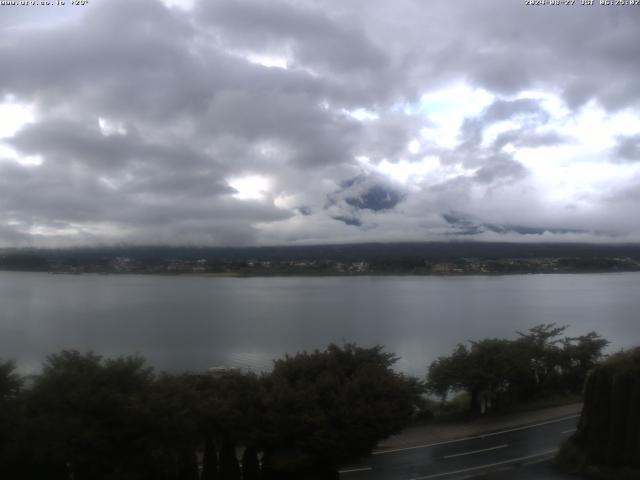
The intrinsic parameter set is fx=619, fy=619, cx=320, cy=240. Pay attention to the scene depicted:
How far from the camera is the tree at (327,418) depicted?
11.2 metres

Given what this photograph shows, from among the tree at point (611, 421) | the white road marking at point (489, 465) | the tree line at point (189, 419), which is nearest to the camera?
the tree line at point (189, 419)

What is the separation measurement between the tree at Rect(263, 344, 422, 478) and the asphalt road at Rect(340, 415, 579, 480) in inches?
60.6

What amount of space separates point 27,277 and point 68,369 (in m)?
94.4

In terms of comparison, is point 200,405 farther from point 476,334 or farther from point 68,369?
point 476,334

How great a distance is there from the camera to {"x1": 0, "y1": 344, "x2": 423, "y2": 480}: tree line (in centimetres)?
952

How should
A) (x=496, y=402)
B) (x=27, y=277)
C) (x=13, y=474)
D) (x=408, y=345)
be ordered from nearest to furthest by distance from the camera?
(x=13, y=474) < (x=496, y=402) < (x=408, y=345) < (x=27, y=277)

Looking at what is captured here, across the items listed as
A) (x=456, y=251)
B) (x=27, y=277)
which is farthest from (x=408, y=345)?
(x=456, y=251)

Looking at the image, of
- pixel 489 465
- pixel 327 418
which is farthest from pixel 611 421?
pixel 327 418

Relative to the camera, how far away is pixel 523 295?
78.4m

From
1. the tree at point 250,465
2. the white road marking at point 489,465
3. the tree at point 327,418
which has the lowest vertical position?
the white road marking at point 489,465

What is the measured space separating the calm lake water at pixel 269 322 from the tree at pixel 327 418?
17131 mm

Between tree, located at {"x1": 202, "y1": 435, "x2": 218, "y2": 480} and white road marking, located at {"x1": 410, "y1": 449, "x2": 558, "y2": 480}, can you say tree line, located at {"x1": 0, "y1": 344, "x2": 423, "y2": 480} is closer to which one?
tree, located at {"x1": 202, "y1": 435, "x2": 218, "y2": 480}

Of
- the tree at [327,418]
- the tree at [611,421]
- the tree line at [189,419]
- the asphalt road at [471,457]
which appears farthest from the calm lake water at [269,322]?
the tree at [327,418]

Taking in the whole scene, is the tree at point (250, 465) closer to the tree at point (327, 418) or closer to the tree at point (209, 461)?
Answer: the tree at point (327, 418)
